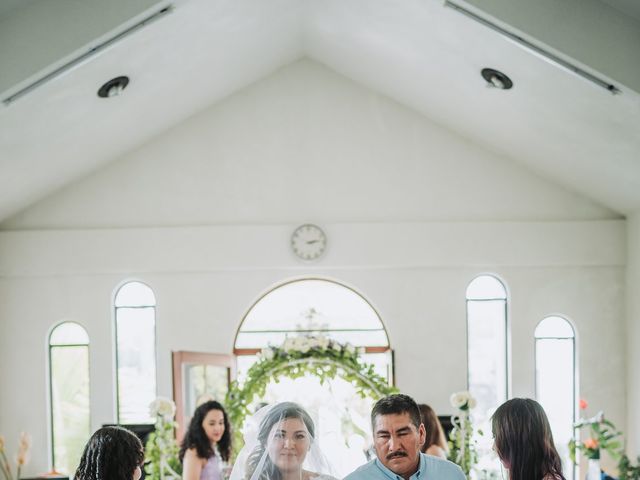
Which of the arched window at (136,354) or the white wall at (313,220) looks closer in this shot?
the white wall at (313,220)

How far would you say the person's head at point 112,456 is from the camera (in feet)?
9.94

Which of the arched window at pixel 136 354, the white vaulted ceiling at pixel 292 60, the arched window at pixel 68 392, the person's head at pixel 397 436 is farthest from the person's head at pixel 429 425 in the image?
the arched window at pixel 68 392

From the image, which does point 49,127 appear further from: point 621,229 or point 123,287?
point 621,229

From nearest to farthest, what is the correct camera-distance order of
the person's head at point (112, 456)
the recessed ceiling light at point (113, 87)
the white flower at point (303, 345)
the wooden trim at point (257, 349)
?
the person's head at point (112, 456), the recessed ceiling light at point (113, 87), the white flower at point (303, 345), the wooden trim at point (257, 349)

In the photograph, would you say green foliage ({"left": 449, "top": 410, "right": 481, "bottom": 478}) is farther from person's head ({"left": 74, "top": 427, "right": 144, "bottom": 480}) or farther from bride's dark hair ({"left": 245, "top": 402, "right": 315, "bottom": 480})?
person's head ({"left": 74, "top": 427, "right": 144, "bottom": 480})

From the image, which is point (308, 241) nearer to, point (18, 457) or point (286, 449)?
point (18, 457)

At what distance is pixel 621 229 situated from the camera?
8.48 m

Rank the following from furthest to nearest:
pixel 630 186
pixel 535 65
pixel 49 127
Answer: pixel 630 186 < pixel 49 127 < pixel 535 65

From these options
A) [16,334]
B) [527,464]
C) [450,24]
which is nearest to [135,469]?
[527,464]

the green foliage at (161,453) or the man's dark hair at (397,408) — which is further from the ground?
the man's dark hair at (397,408)

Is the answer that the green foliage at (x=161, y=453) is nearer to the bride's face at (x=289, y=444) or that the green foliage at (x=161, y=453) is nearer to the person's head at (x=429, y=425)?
the person's head at (x=429, y=425)

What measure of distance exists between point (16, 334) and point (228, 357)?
2.27 metres

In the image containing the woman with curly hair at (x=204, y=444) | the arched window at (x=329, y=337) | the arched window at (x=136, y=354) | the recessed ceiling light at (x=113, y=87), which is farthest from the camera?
the arched window at (x=136, y=354)

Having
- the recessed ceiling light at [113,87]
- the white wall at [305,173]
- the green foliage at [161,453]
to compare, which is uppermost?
the recessed ceiling light at [113,87]
